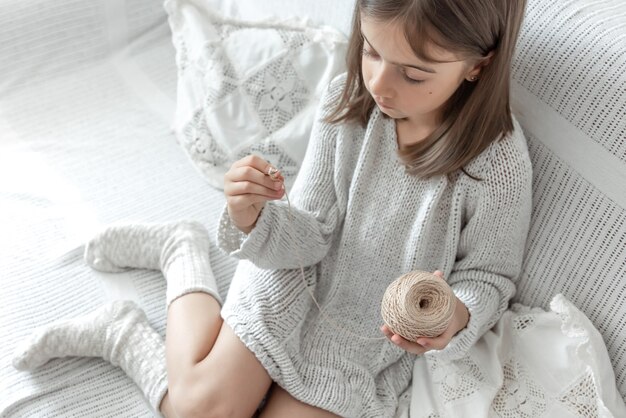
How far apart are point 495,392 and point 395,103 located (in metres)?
0.47

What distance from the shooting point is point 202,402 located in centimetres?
118

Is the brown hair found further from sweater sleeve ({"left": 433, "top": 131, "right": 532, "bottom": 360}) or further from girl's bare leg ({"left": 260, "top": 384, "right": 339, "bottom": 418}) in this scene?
girl's bare leg ({"left": 260, "top": 384, "right": 339, "bottom": 418})

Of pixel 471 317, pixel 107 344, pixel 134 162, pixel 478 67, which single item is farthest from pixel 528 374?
pixel 134 162

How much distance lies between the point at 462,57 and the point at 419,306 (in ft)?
1.10

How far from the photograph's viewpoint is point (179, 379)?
1.21m

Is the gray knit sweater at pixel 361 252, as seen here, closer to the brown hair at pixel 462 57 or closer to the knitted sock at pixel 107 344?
the brown hair at pixel 462 57

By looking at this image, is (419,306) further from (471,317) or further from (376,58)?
(376,58)

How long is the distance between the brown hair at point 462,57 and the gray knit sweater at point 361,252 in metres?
0.03

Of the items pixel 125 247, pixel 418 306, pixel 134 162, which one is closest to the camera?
pixel 418 306

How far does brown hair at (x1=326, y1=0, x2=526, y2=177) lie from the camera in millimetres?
979

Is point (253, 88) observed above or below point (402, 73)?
below

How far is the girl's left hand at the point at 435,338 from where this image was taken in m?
1.04

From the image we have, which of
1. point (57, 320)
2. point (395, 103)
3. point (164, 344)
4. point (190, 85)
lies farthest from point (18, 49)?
point (395, 103)

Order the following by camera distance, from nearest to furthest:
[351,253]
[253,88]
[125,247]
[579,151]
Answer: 1. [579,151]
2. [351,253]
3. [125,247]
4. [253,88]
